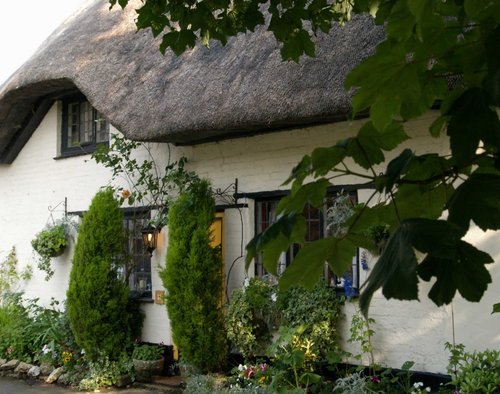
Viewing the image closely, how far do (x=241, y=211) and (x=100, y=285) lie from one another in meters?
2.29

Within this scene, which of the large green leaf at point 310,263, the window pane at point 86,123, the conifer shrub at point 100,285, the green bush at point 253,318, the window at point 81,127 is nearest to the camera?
the large green leaf at point 310,263

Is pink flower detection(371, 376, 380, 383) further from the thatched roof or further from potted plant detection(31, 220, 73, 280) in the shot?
potted plant detection(31, 220, 73, 280)

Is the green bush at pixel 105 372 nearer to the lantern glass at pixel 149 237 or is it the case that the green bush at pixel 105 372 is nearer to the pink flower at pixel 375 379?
the lantern glass at pixel 149 237

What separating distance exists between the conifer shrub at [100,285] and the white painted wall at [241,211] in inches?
21.2

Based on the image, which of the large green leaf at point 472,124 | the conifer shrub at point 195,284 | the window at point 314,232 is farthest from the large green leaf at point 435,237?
the conifer shrub at point 195,284

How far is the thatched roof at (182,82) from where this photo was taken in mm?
7246

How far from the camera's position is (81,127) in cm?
1136

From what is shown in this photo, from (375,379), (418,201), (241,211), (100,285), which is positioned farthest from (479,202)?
(100,285)

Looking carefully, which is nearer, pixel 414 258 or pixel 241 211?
pixel 414 258

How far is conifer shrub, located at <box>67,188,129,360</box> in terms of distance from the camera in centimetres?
927

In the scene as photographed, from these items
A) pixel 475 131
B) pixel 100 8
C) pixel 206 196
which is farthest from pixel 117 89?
pixel 475 131

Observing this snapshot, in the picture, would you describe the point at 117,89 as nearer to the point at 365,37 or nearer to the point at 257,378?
the point at 365,37

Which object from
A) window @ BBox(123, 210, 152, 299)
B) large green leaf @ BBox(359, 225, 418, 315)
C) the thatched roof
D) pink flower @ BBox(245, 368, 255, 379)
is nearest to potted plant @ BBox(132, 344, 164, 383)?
window @ BBox(123, 210, 152, 299)

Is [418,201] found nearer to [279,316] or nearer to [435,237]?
[435,237]
